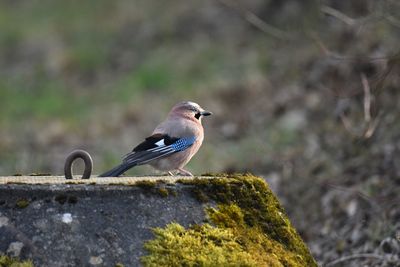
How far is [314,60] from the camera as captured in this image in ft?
42.0

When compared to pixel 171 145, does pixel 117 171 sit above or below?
below

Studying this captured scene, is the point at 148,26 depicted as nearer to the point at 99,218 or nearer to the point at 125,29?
the point at 125,29

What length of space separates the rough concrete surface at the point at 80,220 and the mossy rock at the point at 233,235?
0.29 feet

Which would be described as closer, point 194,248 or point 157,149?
point 194,248

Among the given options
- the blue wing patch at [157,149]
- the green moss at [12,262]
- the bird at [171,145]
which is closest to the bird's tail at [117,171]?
the blue wing patch at [157,149]

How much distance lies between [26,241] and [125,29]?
14.4 metres

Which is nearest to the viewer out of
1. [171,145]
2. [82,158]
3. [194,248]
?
[194,248]

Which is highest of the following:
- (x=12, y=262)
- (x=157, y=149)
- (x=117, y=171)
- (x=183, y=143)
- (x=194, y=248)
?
(x=183, y=143)

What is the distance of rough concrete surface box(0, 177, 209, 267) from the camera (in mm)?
3857

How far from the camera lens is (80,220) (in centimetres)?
397

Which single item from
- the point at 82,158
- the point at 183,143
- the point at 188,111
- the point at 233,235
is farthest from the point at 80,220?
the point at 188,111

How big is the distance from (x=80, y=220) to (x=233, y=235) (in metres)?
0.82

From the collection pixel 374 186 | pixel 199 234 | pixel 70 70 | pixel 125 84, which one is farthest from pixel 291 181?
pixel 70 70

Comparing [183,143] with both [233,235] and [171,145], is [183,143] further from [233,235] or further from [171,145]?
[233,235]
